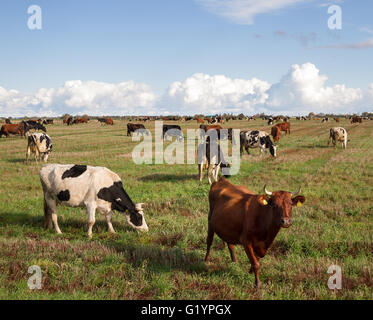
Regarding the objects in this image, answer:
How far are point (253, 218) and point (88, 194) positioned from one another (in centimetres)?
495

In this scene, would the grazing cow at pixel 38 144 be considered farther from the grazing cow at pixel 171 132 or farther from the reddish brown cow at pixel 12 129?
the reddish brown cow at pixel 12 129

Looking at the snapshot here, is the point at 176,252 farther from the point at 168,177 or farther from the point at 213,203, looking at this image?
the point at 168,177

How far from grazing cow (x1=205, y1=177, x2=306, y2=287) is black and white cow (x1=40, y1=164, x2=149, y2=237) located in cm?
306

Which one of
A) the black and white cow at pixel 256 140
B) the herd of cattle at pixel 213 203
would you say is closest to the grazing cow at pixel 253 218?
the herd of cattle at pixel 213 203

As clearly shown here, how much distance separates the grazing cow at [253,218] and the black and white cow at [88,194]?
10.0 ft

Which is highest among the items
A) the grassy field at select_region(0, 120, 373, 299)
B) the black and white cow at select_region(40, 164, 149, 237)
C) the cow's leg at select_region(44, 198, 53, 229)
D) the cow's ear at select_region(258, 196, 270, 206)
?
the cow's ear at select_region(258, 196, 270, 206)

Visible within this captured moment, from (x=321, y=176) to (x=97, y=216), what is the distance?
36.2ft

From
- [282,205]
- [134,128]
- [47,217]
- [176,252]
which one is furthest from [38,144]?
[134,128]

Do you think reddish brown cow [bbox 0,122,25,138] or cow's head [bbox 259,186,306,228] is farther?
reddish brown cow [bbox 0,122,25,138]

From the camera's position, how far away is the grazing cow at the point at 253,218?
16.6ft

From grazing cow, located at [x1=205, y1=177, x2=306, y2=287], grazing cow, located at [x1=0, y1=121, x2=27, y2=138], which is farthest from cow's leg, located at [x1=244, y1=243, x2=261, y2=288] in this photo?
grazing cow, located at [x1=0, y1=121, x2=27, y2=138]

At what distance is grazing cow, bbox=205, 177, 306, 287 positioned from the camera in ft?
16.6

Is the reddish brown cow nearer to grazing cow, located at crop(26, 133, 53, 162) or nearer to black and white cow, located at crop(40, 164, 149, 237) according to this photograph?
grazing cow, located at crop(26, 133, 53, 162)
